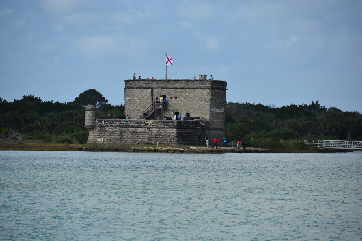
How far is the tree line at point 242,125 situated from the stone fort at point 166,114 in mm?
4670

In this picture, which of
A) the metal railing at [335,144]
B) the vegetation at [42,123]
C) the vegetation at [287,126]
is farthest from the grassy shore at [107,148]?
the metal railing at [335,144]

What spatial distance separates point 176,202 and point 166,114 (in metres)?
29.5

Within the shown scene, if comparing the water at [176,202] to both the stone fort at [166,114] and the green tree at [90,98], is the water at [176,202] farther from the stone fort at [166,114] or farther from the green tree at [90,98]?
the green tree at [90,98]

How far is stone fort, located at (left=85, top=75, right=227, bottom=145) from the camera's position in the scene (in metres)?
49.1

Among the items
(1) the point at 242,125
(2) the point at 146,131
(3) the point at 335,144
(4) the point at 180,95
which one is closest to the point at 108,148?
(2) the point at 146,131

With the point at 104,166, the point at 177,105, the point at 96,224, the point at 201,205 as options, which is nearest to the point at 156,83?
the point at 177,105

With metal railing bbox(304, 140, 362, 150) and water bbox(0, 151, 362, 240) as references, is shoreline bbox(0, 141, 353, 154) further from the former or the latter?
Result: water bbox(0, 151, 362, 240)

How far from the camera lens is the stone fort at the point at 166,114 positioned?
161 ft

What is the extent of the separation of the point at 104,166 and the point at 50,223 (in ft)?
61.2

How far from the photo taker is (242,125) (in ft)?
201

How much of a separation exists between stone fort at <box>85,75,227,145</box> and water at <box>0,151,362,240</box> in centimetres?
1193

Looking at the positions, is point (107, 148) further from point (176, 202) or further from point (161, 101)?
point (176, 202)

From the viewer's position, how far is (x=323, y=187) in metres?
27.9

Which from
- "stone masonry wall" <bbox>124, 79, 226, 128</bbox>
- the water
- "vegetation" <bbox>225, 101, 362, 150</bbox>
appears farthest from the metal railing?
the water
